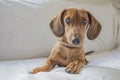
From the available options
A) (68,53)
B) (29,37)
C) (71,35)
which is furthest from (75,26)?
(29,37)

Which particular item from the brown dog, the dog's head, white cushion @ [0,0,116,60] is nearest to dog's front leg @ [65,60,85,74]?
the brown dog

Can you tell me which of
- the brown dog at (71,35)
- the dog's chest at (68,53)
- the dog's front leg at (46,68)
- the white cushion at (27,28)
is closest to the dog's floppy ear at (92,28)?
the brown dog at (71,35)

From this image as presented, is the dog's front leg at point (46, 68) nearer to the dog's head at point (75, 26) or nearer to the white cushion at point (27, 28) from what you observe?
the dog's head at point (75, 26)

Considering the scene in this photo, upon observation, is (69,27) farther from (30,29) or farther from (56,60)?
(30,29)

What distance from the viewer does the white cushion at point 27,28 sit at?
1.44 metres

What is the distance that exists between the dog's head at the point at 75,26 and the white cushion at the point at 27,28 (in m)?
0.31

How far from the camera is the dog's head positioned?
1.12 m

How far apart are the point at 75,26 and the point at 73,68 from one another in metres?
0.19

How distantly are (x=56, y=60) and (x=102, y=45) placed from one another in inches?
21.7

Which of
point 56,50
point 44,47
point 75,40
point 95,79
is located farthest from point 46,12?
point 95,79

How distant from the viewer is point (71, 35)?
1.12m

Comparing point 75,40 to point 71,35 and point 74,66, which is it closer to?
point 71,35

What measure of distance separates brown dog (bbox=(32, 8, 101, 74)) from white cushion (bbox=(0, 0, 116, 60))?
286mm

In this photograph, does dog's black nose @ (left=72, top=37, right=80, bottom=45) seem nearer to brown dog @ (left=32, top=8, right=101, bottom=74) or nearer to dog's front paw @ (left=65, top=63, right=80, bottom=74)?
brown dog @ (left=32, top=8, right=101, bottom=74)
